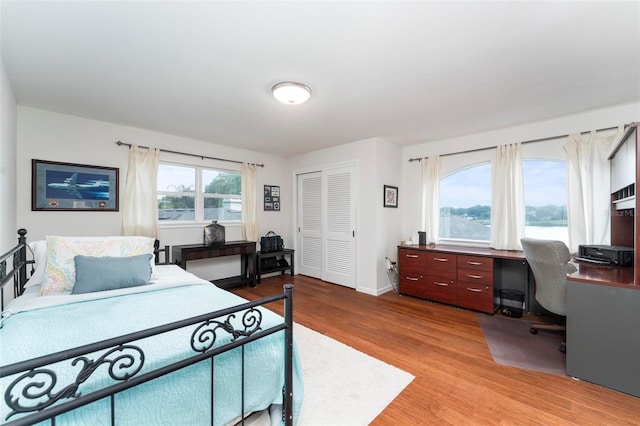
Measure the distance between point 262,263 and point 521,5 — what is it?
4.61 m

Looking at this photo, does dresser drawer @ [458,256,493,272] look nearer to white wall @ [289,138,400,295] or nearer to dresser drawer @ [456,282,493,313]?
dresser drawer @ [456,282,493,313]

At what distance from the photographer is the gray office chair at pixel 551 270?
2328mm

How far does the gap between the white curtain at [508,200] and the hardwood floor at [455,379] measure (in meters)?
1.13

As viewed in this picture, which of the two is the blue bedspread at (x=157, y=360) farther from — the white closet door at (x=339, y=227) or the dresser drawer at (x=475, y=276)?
the white closet door at (x=339, y=227)

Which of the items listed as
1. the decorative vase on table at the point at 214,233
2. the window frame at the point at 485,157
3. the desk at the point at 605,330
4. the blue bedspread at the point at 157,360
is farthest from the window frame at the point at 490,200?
the decorative vase on table at the point at 214,233

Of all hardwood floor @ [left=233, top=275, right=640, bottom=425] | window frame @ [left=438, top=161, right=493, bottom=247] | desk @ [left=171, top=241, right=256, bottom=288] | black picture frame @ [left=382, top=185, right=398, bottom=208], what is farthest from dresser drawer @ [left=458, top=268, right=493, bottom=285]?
desk @ [left=171, top=241, right=256, bottom=288]

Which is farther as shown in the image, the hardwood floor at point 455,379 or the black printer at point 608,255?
the black printer at point 608,255

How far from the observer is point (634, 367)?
5.89 ft

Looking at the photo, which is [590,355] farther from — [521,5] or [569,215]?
[521,5]

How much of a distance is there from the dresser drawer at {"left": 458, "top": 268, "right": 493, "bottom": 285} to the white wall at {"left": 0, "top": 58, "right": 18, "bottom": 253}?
456 cm

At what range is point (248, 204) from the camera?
185 inches

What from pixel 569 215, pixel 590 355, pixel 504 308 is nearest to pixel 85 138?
pixel 590 355

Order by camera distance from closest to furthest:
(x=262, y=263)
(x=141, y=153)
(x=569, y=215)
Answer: (x=569, y=215)
(x=141, y=153)
(x=262, y=263)

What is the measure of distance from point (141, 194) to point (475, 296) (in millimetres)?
4653
